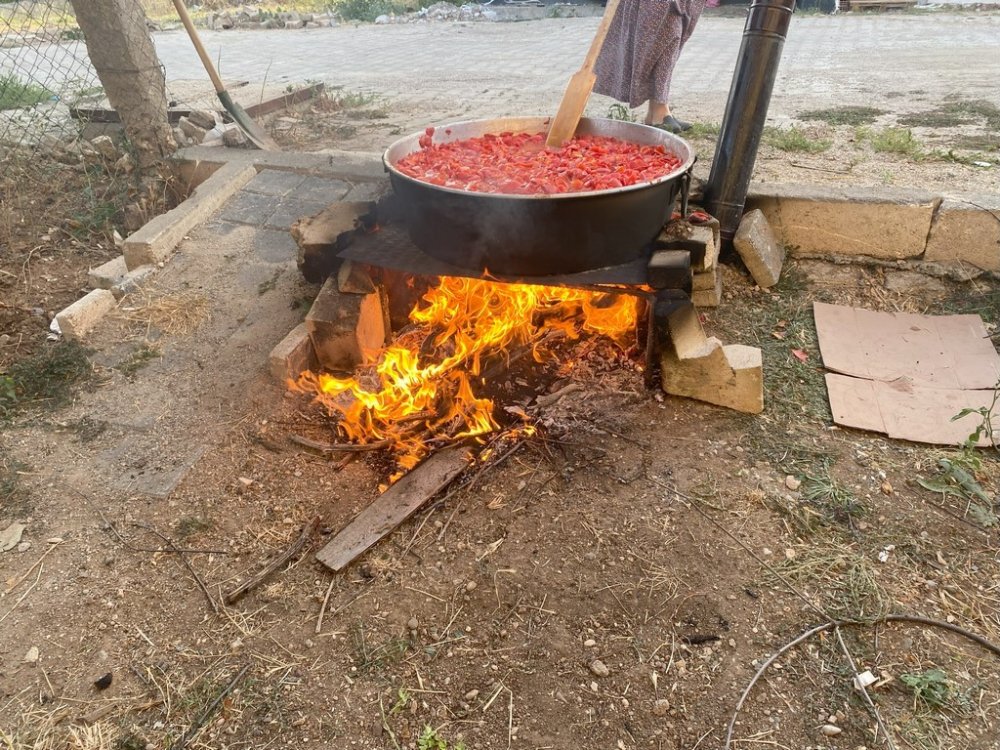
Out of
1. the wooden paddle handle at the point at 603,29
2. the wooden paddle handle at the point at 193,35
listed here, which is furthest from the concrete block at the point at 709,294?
the wooden paddle handle at the point at 193,35

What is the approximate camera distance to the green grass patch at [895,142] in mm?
4559

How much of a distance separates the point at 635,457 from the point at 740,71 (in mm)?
2166

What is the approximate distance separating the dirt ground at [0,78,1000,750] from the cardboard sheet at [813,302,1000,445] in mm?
114

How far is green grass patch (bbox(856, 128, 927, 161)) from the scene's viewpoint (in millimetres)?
4559

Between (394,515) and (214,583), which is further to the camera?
(394,515)

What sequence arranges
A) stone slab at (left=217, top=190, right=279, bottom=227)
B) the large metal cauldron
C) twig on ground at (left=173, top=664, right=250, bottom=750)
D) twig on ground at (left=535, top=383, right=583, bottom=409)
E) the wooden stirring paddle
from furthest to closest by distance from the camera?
stone slab at (left=217, top=190, right=279, bottom=227), the wooden stirring paddle, twig on ground at (left=535, top=383, right=583, bottom=409), the large metal cauldron, twig on ground at (left=173, top=664, right=250, bottom=750)

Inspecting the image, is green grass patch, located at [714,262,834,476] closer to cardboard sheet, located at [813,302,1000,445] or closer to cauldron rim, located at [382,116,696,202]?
cardboard sheet, located at [813,302,1000,445]

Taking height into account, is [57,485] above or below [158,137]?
below

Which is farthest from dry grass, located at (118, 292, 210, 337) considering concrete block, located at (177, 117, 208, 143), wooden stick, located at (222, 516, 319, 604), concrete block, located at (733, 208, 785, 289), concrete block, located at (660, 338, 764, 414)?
concrete block, located at (733, 208, 785, 289)

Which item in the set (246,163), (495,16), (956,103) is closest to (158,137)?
(246,163)

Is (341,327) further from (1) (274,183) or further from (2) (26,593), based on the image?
(1) (274,183)

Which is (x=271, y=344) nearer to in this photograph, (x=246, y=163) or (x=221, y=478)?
(x=221, y=478)

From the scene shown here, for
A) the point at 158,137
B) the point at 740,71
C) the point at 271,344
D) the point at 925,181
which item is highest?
the point at 740,71

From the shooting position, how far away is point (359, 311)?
122 inches
